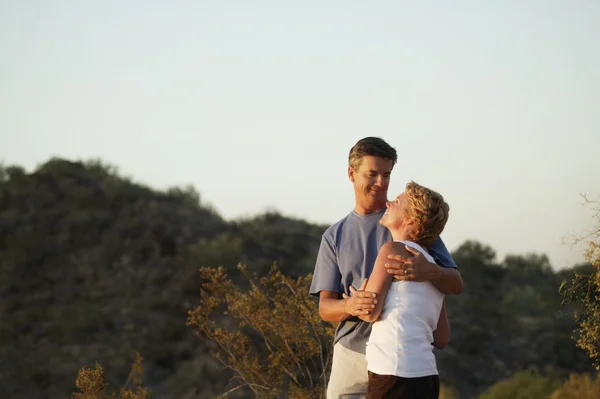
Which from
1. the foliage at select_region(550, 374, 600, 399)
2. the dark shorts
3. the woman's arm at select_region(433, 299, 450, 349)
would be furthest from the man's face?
the foliage at select_region(550, 374, 600, 399)

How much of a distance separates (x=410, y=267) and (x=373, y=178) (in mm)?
610

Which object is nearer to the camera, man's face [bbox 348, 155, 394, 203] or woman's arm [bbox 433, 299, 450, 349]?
woman's arm [bbox 433, 299, 450, 349]

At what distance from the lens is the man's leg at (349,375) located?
4367 mm

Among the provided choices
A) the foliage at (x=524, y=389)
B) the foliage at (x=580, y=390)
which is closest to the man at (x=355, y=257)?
the foliage at (x=580, y=390)

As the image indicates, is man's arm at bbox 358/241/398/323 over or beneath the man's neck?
beneath

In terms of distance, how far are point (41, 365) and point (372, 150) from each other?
16567mm

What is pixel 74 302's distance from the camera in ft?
74.4

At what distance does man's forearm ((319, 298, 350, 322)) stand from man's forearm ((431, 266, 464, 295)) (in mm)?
434

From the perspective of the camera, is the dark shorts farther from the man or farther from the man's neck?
the man's neck

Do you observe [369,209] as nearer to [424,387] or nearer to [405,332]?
[405,332]

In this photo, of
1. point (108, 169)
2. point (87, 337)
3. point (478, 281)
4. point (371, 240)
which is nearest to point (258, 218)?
point (108, 169)

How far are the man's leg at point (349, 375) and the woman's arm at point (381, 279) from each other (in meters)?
0.37

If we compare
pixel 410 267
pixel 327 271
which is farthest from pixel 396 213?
pixel 327 271

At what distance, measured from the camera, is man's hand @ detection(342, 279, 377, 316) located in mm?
4041
